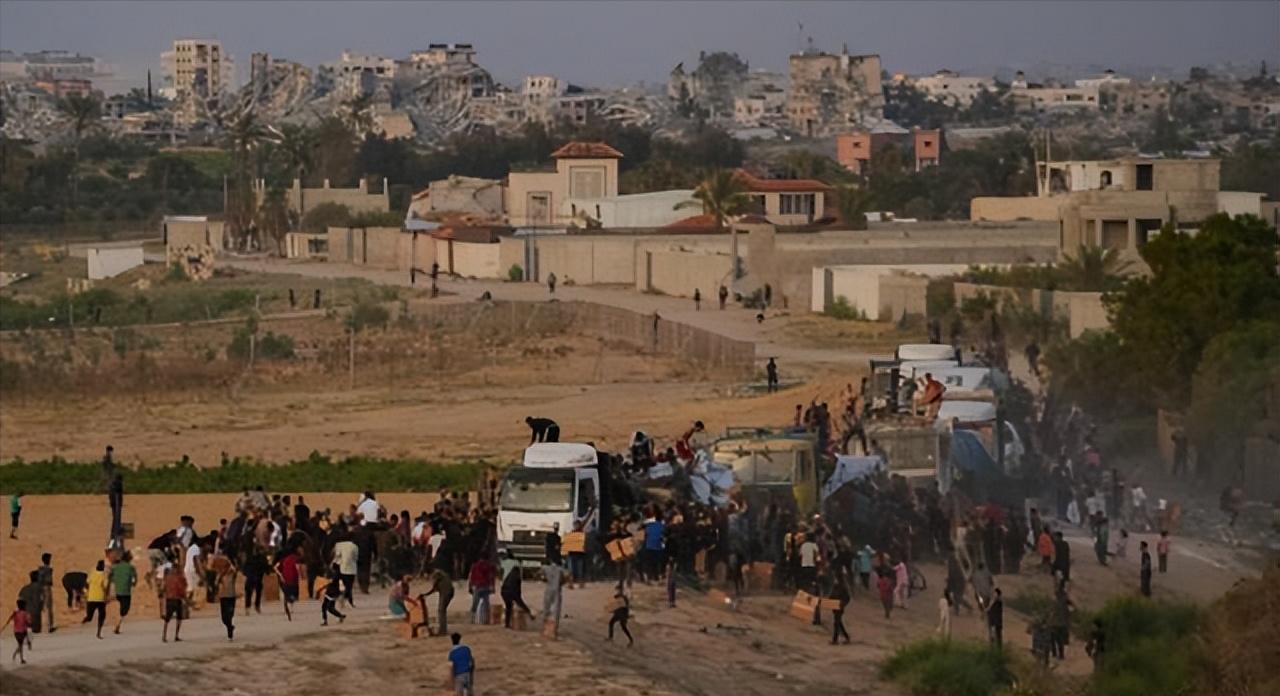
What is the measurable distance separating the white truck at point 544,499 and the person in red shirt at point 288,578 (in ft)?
6.00

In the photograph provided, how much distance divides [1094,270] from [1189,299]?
912 centimetres

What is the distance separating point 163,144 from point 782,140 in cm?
3851

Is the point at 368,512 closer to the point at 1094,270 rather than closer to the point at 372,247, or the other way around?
the point at 1094,270

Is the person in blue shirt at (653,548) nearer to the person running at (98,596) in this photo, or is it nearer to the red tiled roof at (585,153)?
the person running at (98,596)

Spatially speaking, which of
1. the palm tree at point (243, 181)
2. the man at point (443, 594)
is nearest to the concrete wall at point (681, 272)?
the palm tree at point (243, 181)

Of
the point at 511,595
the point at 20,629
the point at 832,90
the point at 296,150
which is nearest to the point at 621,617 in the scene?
the point at 511,595

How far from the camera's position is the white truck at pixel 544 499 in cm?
2323

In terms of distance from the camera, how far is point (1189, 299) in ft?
115

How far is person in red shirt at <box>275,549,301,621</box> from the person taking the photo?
22391 mm

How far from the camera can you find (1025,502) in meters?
26.7

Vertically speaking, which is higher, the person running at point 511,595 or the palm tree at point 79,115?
the palm tree at point 79,115

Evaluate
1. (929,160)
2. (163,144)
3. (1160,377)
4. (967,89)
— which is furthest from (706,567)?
(967,89)

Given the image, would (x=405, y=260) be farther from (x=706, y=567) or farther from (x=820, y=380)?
(x=706, y=567)

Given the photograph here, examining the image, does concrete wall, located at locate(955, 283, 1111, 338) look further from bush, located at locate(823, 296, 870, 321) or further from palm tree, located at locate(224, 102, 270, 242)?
palm tree, located at locate(224, 102, 270, 242)
